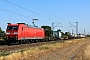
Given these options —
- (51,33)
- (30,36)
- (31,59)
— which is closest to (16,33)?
(30,36)

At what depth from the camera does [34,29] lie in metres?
55.8

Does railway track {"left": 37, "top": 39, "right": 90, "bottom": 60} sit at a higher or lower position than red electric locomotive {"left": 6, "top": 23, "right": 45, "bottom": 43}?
lower

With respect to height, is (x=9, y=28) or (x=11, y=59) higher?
(x=9, y=28)

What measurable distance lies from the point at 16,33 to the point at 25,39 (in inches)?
194

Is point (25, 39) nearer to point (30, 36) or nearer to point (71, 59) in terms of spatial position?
point (30, 36)

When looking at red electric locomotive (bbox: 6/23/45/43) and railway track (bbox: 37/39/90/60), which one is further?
red electric locomotive (bbox: 6/23/45/43)

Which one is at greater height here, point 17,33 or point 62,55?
point 17,33

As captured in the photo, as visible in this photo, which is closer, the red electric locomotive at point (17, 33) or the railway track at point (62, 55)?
the railway track at point (62, 55)

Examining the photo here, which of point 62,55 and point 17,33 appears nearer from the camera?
point 62,55

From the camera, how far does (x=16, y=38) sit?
43000mm

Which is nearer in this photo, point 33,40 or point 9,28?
point 9,28

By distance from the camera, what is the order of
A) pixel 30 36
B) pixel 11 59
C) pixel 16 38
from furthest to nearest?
pixel 30 36 → pixel 16 38 → pixel 11 59

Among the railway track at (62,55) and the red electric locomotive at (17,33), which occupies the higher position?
the red electric locomotive at (17,33)

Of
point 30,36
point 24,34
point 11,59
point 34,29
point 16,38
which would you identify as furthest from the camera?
point 34,29
